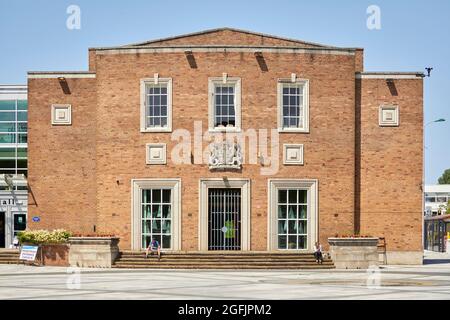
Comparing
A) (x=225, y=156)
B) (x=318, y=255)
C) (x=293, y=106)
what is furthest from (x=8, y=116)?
(x=318, y=255)

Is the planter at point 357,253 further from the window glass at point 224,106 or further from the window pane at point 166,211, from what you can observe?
the window pane at point 166,211

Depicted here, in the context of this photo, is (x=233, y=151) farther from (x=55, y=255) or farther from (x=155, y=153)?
(x=55, y=255)

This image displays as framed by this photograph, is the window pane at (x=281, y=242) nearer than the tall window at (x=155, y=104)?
Yes

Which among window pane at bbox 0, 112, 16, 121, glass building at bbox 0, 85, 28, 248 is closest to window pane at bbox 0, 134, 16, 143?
glass building at bbox 0, 85, 28, 248

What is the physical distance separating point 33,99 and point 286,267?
14.6 metres

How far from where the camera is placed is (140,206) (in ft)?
141

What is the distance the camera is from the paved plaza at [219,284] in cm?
2481

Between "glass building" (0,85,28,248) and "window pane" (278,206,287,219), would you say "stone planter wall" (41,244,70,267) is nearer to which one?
"window pane" (278,206,287,219)

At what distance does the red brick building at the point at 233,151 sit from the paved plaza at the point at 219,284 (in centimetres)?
471

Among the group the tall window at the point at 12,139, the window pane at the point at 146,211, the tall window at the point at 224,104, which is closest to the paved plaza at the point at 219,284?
the window pane at the point at 146,211

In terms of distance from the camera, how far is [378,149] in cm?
4428

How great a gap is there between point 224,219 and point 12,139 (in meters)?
22.1

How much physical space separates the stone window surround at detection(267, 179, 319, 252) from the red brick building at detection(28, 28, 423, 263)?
0.04m
